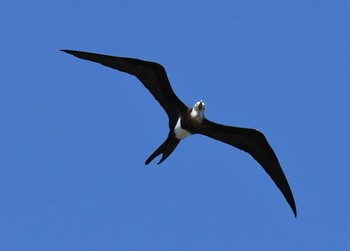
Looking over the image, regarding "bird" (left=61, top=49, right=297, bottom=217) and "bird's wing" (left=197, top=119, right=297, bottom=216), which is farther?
"bird's wing" (left=197, top=119, right=297, bottom=216)

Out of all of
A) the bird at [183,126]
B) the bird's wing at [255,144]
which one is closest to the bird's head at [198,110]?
the bird at [183,126]

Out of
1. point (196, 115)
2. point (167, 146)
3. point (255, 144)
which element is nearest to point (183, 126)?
point (196, 115)

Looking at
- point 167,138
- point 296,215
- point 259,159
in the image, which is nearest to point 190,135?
point 167,138

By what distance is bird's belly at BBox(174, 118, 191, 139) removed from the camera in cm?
1788

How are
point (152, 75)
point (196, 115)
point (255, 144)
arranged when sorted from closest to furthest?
point (152, 75)
point (196, 115)
point (255, 144)

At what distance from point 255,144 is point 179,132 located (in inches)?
69.0

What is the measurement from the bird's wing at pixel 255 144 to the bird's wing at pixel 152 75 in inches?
27.2

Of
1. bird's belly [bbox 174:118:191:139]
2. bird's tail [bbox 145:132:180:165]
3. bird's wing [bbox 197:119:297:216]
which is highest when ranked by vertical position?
bird's wing [bbox 197:119:297:216]

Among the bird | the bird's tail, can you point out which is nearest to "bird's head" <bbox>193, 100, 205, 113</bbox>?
the bird

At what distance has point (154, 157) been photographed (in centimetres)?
1794

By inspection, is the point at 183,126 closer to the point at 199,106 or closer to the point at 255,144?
the point at 199,106

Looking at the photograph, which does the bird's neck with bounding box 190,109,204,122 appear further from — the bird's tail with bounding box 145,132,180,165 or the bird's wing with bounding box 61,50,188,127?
the bird's tail with bounding box 145,132,180,165

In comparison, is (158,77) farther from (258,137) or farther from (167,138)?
(258,137)

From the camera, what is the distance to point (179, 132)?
58.7ft
